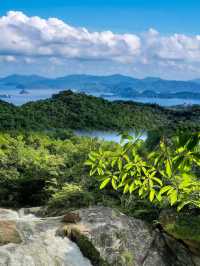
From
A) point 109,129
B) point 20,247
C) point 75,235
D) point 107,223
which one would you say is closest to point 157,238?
point 107,223

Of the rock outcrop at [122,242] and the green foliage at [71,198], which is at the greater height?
the green foliage at [71,198]

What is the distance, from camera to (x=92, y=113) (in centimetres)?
5366

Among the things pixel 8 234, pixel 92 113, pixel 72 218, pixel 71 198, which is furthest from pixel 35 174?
pixel 92 113

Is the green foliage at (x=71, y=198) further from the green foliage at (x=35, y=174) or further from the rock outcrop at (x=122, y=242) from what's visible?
the rock outcrop at (x=122, y=242)

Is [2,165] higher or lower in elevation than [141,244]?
higher

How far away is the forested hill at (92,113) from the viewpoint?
47.3 metres

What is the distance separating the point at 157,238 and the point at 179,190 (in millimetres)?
4668

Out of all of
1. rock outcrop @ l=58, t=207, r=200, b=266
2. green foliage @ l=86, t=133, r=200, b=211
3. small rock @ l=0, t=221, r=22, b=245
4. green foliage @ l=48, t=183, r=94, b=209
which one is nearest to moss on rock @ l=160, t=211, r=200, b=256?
rock outcrop @ l=58, t=207, r=200, b=266

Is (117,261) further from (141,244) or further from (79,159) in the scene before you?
(79,159)

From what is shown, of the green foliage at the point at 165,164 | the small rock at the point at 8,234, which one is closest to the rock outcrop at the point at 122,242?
the small rock at the point at 8,234

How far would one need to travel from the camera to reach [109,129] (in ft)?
164

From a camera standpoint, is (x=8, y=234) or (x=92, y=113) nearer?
(x=8, y=234)

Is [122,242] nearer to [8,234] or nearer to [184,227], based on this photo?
[184,227]

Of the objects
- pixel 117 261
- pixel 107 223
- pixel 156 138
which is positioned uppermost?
pixel 156 138
